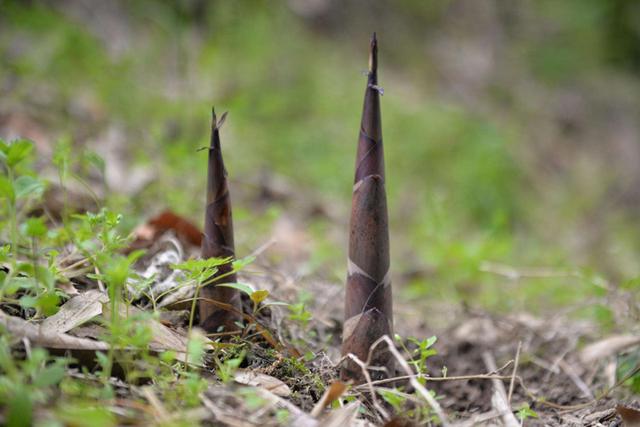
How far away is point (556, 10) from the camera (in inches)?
318

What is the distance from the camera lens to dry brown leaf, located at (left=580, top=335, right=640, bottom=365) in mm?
1824

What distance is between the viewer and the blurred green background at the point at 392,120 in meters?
3.04

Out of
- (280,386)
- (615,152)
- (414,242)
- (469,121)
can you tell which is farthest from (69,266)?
(615,152)

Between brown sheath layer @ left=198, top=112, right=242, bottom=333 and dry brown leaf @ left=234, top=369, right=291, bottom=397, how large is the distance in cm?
18

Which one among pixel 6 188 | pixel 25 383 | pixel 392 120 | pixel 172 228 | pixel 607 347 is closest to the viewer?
pixel 25 383

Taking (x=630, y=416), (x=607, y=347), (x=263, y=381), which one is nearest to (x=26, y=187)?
(x=263, y=381)

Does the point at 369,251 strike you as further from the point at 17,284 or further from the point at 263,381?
the point at 17,284

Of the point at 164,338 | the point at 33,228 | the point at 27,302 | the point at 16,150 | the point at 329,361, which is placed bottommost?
the point at 329,361

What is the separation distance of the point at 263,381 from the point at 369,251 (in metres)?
0.38

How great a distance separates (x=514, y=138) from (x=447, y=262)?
13.0ft

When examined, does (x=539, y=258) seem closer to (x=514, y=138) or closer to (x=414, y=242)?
(x=414, y=242)

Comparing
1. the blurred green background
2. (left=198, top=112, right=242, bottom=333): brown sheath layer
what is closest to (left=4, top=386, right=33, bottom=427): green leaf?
(left=198, top=112, right=242, bottom=333): brown sheath layer

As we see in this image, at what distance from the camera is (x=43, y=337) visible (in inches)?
44.9

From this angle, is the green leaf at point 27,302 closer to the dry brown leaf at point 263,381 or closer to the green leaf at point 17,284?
the green leaf at point 17,284
